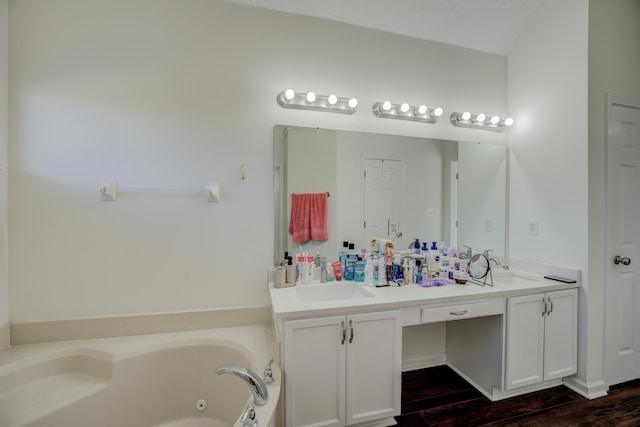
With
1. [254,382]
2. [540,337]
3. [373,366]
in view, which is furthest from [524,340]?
[254,382]

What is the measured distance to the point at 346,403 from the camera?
1.51 metres

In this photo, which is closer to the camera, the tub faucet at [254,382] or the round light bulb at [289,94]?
the tub faucet at [254,382]

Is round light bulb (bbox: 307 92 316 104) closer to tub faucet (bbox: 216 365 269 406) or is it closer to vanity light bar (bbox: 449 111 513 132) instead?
vanity light bar (bbox: 449 111 513 132)

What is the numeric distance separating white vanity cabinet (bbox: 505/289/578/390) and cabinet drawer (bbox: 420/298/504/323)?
11 cm

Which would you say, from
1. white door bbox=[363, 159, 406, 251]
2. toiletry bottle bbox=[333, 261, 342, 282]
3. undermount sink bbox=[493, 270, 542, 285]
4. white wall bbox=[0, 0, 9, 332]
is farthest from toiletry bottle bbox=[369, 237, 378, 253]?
white wall bbox=[0, 0, 9, 332]

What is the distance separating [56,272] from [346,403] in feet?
6.11

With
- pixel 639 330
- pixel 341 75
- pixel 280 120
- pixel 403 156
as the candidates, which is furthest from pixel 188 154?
pixel 639 330

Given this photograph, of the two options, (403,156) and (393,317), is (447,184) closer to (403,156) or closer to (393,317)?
(403,156)

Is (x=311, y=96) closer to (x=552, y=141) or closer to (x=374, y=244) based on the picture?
(x=374, y=244)

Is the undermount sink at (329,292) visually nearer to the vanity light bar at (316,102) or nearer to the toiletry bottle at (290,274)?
the toiletry bottle at (290,274)

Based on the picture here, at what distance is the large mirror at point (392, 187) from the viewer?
6.40 ft

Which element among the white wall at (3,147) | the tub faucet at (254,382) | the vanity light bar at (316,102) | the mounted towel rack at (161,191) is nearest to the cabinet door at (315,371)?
the tub faucet at (254,382)

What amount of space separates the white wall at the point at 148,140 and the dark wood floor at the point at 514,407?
1.28m

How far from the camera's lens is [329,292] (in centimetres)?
188
